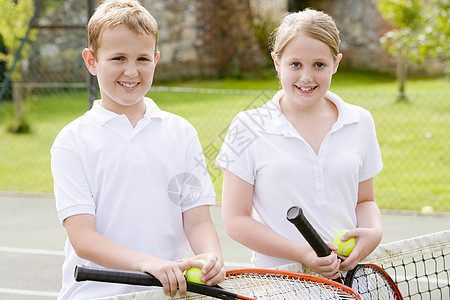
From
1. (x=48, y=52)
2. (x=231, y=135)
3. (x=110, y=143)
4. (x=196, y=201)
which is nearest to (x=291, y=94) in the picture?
(x=231, y=135)

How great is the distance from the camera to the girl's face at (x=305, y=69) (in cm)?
246

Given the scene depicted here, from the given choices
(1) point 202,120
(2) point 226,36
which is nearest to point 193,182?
(1) point 202,120

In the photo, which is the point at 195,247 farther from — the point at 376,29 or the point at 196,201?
the point at 376,29

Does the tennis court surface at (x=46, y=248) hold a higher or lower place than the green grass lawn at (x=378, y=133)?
lower

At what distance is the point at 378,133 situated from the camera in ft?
31.7

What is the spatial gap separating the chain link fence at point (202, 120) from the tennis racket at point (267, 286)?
4714 millimetres

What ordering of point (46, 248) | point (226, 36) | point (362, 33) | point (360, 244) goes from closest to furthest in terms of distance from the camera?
point (360, 244) < point (46, 248) < point (226, 36) < point (362, 33)

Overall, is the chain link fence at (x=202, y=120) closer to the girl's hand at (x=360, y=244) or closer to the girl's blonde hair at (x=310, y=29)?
the girl's blonde hair at (x=310, y=29)

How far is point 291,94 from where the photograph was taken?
2518mm

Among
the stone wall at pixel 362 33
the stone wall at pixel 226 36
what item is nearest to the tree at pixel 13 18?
the stone wall at pixel 226 36

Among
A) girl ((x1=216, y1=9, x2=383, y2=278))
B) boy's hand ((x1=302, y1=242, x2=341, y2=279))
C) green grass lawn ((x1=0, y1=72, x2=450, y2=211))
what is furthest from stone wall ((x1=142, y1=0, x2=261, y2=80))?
boy's hand ((x1=302, y1=242, x2=341, y2=279))

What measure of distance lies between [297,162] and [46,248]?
13.4ft

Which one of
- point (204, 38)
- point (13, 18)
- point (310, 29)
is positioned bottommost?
point (310, 29)

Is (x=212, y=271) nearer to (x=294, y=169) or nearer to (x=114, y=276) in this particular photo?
(x=114, y=276)
